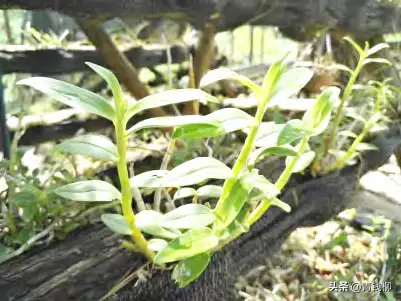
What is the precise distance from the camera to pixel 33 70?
1030 mm

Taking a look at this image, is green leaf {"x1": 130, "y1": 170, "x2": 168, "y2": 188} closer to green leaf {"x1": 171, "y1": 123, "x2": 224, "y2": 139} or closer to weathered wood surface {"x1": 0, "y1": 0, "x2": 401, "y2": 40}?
green leaf {"x1": 171, "y1": 123, "x2": 224, "y2": 139}

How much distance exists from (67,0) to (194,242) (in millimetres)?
362

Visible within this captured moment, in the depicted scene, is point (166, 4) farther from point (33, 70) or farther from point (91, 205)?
point (33, 70)

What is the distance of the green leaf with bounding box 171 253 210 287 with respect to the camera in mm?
498

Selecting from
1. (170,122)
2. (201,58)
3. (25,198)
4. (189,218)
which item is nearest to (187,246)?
(189,218)

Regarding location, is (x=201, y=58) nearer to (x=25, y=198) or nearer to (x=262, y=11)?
(x=262, y=11)

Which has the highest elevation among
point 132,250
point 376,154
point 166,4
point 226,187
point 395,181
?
point 166,4

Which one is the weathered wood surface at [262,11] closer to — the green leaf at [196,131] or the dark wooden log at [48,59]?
the green leaf at [196,131]

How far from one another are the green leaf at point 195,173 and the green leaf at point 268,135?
0.07 metres

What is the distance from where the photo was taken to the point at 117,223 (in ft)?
1.72

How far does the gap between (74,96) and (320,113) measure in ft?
0.95

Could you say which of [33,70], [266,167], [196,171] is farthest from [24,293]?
[33,70]

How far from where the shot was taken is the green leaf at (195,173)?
46 cm

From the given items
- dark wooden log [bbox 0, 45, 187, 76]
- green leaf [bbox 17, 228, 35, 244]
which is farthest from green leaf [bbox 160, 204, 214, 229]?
dark wooden log [bbox 0, 45, 187, 76]
